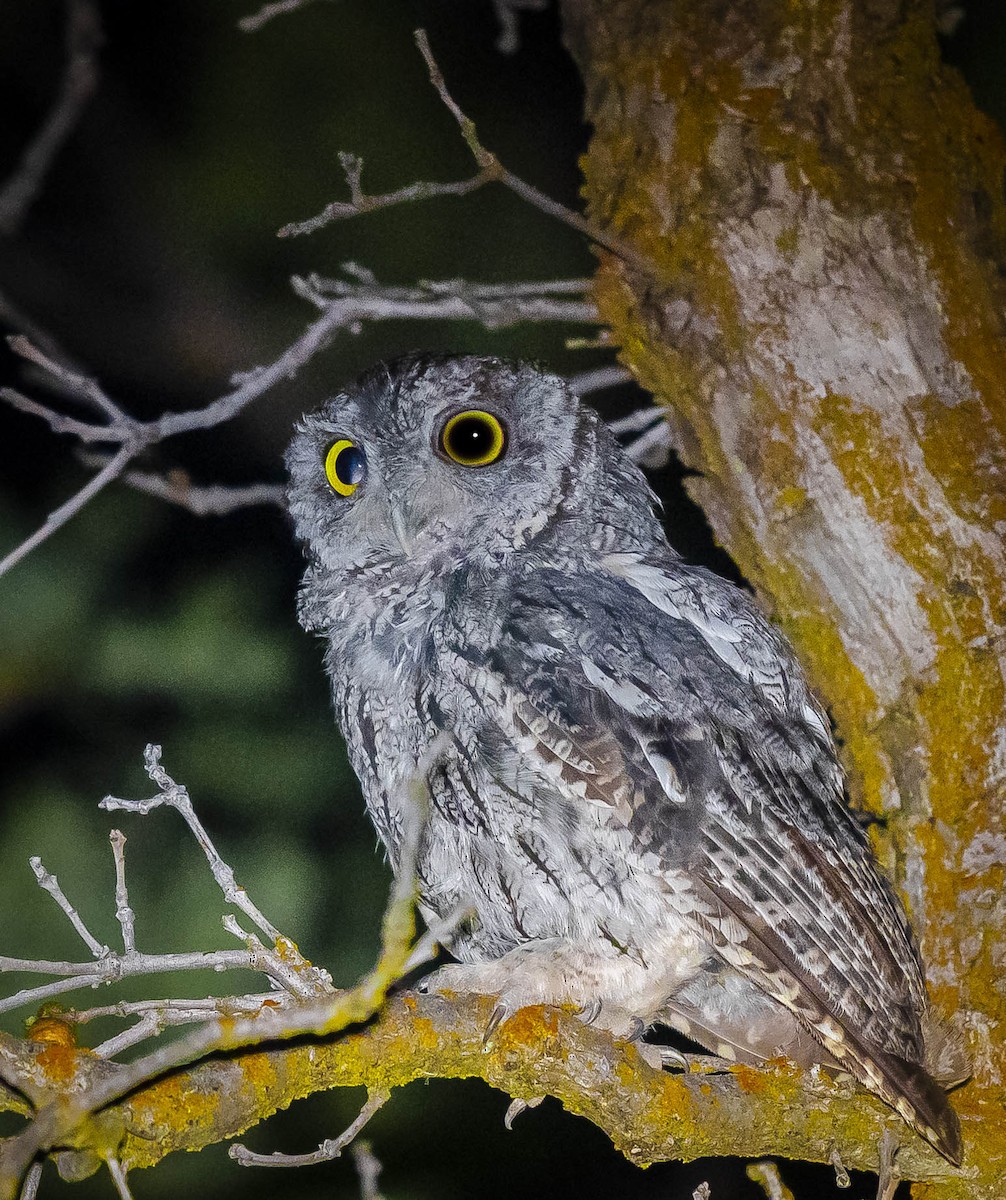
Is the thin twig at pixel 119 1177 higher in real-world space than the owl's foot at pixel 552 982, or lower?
lower

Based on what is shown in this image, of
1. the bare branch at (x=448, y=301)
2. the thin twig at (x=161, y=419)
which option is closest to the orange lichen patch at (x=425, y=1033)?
the thin twig at (x=161, y=419)

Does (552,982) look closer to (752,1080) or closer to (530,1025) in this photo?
(530,1025)

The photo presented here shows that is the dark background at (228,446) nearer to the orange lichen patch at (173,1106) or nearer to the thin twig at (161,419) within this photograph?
the thin twig at (161,419)

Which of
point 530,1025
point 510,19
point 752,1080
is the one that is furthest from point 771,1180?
point 510,19

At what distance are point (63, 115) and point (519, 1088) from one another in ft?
5.19

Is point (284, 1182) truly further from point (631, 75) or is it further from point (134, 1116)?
point (631, 75)

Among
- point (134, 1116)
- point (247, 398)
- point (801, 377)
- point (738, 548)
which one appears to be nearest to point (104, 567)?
point (247, 398)

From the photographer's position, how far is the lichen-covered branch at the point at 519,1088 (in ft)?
3.29

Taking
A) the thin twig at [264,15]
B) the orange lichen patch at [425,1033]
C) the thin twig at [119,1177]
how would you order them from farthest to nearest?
the thin twig at [264,15] < the orange lichen patch at [425,1033] < the thin twig at [119,1177]

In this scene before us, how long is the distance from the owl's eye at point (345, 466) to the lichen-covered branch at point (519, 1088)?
730mm

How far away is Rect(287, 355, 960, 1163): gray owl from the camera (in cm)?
124

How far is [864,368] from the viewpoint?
1.45m

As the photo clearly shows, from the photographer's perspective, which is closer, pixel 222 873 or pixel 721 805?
pixel 222 873

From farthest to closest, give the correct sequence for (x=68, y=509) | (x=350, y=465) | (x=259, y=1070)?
(x=350, y=465), (x=68, y=509), (x=259, y=1070)
